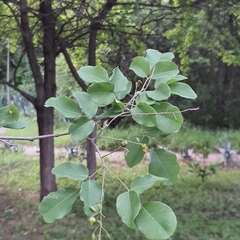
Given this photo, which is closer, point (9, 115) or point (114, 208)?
point (9, 115)

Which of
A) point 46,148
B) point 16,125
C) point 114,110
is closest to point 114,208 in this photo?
point 46,148

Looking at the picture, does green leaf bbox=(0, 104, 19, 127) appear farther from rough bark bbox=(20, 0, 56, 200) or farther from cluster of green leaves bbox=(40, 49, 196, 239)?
rough bark bbox=(20, 0, 56, 200)

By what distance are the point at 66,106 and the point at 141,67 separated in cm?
17

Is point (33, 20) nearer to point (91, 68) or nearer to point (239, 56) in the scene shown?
point (239, 56)

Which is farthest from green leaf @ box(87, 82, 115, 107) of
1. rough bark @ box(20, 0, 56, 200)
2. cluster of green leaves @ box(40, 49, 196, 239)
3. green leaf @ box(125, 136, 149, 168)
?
rough bark @ box(20, 0, 56, 200)

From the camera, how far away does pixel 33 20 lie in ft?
12.0

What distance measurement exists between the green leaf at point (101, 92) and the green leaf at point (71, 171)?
0.11 m

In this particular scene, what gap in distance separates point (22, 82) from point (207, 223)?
24.6ft

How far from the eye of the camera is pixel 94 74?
0.59 metres

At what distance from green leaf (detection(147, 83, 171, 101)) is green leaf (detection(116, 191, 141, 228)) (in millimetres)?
165

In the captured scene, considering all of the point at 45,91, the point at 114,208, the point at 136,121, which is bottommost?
the point at 114,208

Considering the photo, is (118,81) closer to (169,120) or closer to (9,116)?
(169,120)

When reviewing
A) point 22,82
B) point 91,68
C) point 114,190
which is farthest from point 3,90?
point 91,68

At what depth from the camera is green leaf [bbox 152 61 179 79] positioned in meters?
0.63
